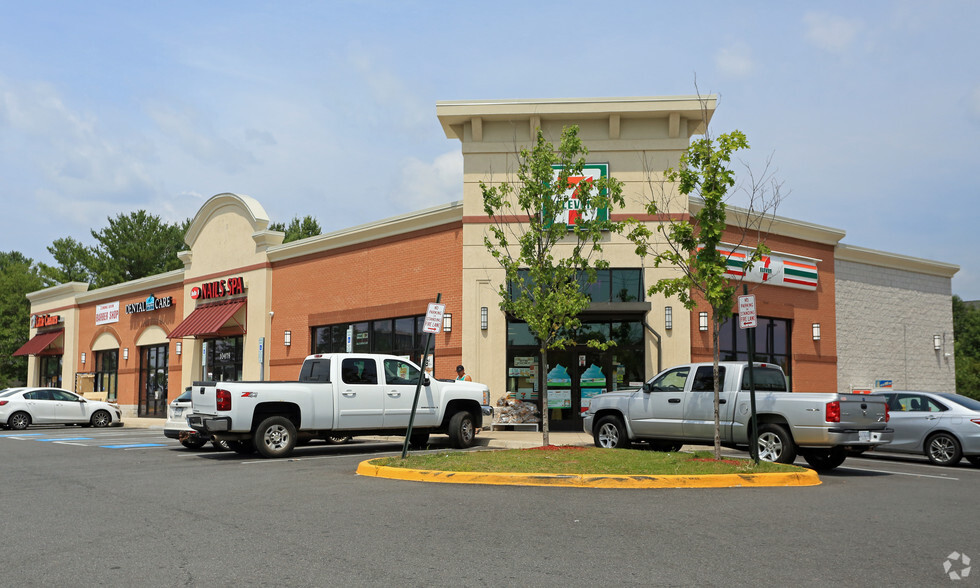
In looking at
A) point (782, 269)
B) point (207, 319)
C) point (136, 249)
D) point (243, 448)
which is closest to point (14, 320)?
point (136, 249)

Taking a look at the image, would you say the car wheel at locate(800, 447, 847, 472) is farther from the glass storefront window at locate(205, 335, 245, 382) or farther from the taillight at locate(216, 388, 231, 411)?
the glass storefront window at locate(205, 335, 245, 382)

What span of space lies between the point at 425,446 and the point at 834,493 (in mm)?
9075

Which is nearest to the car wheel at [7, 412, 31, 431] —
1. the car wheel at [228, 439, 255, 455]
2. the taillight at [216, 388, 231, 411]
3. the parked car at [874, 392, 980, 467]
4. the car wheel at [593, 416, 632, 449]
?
the car wheel at [228, 439, 255, 455]

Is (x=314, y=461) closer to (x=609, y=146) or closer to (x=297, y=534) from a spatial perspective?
(x=297, y=534)

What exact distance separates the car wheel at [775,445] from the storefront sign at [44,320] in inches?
1595

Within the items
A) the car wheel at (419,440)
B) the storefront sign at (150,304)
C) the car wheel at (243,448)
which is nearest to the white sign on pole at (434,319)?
the car wheel at (419,440)

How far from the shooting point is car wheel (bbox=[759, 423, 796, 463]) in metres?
13.2

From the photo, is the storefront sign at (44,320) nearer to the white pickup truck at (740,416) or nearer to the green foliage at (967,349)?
the white pickup truck at (740,416)

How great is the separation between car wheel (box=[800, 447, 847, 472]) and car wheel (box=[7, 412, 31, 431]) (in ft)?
79.6

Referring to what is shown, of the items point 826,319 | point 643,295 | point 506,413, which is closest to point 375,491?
point 506,413

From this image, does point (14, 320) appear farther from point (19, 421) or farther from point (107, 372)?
point (19, 421)

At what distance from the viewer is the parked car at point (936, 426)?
15242 millimetres

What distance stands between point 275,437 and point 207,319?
17409mm

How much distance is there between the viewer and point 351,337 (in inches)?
1028
